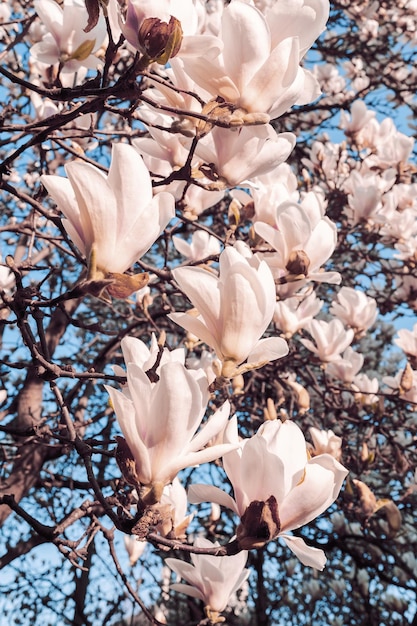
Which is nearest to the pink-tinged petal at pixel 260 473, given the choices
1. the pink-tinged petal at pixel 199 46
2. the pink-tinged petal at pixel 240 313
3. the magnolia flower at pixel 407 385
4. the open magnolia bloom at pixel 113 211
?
the pink-tinged petal at pixel 240 313

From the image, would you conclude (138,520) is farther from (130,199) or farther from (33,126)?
(33,126)

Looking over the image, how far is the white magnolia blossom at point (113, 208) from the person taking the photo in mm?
667

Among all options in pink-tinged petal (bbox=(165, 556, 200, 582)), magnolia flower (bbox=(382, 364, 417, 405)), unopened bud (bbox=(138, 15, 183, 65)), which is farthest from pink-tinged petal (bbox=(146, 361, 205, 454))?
magnolia flower (bbox=(382, 364, 417, 405))

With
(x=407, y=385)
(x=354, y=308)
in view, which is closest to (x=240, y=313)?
(x=407, y=385)

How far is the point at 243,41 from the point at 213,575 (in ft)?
2.75

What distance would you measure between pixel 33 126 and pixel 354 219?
1.69 m

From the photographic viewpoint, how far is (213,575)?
1.04 m

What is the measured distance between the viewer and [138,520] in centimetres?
68

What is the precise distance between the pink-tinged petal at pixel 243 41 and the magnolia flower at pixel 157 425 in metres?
0.39

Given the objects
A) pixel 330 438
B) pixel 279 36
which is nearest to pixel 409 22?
pixel 330 438

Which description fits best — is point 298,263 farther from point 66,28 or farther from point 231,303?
point 66,28

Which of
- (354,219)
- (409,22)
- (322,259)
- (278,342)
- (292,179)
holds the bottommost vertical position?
(278,342)

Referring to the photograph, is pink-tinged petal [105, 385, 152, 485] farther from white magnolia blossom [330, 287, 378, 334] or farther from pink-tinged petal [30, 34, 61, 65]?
white magnolia blossom [330, 287, 378, 334]

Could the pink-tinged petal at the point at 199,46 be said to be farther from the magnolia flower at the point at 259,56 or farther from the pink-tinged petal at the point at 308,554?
the pink-tinged petal at the point at 308,554
